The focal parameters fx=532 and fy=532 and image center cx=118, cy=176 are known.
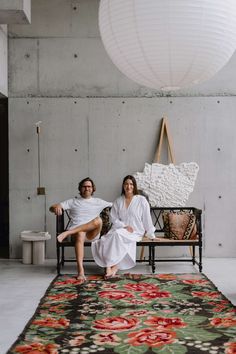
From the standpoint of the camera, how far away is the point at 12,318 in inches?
162

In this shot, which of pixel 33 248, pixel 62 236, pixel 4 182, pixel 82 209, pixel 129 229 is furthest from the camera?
pixel 4 182

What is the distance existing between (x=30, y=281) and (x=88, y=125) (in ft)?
7.69

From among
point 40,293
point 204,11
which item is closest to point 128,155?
point 40,293

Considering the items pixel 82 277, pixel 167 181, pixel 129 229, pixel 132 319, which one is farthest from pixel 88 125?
pixel 132 319

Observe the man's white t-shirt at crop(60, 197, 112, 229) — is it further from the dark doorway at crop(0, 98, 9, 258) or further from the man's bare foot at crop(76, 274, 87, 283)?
the dark doorway at crop(0, 98, 9, 258)

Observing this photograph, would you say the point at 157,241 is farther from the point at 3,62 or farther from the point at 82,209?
the point at 3,62

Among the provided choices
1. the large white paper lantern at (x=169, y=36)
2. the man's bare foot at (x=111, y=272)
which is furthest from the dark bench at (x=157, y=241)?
the large white paper lantern at (x=169, y=36)

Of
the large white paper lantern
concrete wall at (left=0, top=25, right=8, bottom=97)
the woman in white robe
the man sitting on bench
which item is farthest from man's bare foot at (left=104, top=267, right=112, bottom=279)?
the large white paper lantern

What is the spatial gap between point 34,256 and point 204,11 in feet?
14.9

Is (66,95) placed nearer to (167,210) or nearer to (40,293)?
(167,210)

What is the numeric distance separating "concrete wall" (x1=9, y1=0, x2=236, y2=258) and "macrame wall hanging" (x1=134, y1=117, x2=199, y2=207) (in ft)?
0.43

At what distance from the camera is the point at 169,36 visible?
2.74m

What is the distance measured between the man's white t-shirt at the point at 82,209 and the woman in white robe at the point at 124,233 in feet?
0.69

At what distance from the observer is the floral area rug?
341 cm
